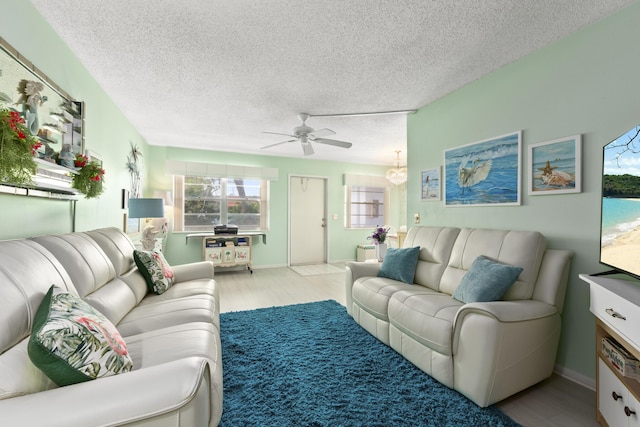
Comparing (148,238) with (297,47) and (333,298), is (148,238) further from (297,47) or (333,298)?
(297,47)

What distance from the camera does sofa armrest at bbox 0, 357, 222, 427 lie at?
0.75 m

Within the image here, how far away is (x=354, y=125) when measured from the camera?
4.04m

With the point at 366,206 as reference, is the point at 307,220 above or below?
below

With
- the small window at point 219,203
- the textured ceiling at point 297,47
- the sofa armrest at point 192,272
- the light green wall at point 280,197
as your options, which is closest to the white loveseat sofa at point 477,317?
the textured ceiling at point 297,47

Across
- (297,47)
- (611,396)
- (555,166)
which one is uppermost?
(297,47)

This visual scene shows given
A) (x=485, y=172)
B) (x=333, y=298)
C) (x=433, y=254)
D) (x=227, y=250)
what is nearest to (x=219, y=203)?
(x=227, y=250)

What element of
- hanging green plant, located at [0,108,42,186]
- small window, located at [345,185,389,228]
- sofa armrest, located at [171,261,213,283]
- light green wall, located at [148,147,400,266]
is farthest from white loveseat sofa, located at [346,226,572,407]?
small window, located at [345,185,389,228]

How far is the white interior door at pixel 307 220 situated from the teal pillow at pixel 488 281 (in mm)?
4466

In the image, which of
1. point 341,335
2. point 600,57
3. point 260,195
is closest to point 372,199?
point 260,195

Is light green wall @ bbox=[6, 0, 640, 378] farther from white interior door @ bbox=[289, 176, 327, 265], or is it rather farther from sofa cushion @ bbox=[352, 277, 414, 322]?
white interior door @ bbox=[289, 176, 327, 265]

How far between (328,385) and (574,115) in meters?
2.58

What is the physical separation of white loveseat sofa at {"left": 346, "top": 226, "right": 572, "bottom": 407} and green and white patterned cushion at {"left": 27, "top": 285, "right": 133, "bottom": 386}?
176 cm

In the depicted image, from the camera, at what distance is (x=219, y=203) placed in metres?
5.76

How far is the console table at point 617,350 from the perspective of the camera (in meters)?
1.21
